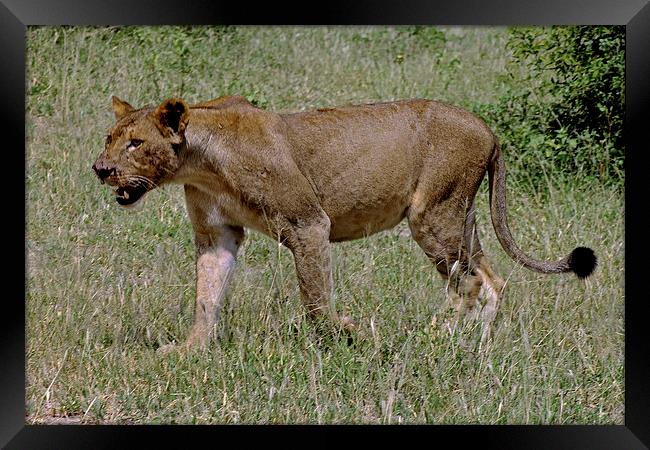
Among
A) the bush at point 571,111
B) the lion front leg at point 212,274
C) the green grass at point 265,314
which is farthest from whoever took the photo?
the bush at point 571,111

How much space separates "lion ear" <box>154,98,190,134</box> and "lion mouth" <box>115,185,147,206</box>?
1.00 ft

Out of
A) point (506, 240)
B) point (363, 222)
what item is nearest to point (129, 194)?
point (363, 222)

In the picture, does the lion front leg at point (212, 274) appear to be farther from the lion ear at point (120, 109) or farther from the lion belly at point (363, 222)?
the lion ear at point (120, 109)

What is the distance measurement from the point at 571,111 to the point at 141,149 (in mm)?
3711

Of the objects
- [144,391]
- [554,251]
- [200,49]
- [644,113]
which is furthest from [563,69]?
[144,391]

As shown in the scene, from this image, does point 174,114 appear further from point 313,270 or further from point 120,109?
point 313,270

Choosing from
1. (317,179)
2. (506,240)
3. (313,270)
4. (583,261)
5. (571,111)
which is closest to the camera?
(313,270)

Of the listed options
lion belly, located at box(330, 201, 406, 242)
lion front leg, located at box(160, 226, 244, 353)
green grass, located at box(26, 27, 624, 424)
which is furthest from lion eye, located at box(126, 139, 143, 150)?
lion belly, located at box(330, 201, 406, 242)

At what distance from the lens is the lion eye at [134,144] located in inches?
226

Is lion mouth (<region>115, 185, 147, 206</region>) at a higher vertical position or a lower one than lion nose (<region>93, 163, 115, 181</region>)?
lower

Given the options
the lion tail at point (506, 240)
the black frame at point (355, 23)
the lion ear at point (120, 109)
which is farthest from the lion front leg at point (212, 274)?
the lion tail at point (506, 240)

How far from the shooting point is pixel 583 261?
238 inches

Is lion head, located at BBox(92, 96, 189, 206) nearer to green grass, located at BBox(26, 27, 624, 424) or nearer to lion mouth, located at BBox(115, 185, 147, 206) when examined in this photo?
lion mouth, located at BBox(115, 185, 147, 206)

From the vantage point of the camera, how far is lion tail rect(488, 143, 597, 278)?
6.07 metres
